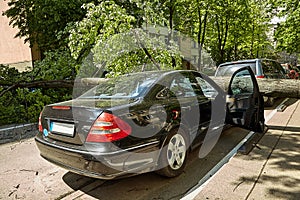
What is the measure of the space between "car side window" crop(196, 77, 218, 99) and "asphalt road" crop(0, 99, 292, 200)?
1.05 m

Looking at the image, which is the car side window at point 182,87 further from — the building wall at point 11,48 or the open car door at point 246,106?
the building wall at point 11,48

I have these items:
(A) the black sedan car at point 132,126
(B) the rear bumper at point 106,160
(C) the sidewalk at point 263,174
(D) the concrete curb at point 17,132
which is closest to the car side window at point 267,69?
(C) the sidewalk at point 263,174

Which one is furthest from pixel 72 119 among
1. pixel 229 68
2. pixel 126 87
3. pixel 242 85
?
pixel 229 68

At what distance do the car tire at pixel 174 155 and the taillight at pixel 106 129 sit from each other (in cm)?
73

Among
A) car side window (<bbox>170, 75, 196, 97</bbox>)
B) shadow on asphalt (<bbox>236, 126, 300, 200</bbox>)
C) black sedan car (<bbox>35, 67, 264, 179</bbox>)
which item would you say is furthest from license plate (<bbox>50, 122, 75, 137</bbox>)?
shadow on asphalt (<bbox>236, 126, 300, 200</bbox>)

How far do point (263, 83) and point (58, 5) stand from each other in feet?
26.3

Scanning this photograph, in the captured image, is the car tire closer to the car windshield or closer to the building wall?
the car windshield

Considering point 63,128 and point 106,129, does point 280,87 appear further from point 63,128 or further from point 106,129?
point 63,128

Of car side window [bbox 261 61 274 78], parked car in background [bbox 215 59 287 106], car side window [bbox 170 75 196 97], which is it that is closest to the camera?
car side window [bbox 170 75 196 97]

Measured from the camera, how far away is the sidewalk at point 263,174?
2.82m

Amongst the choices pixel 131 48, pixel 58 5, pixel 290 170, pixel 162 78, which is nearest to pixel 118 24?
pixel 131 48

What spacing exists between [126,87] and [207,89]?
1.70m

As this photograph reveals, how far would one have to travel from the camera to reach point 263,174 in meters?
3.30

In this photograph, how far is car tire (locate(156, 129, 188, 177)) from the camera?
9.95 feet
